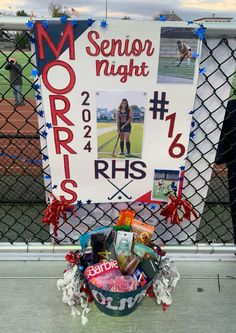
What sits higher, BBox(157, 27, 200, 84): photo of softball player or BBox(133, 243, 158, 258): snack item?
BBox(157, 27, 200, 84): photo of softball player

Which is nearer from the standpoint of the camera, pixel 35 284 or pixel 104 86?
pixel 104 86

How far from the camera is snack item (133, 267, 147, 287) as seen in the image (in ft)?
3.67

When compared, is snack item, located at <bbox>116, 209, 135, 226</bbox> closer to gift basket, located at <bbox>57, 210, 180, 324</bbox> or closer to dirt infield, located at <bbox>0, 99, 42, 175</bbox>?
gift basket, located at <bbox>57, 210, 180, 324</bbox>

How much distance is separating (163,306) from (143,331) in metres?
0.14

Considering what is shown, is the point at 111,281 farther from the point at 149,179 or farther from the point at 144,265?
the point at 149,179

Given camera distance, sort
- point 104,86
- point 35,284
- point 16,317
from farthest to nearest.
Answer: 1. point 35,284
2. point 16,317
3. point 104,86

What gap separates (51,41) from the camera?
98 cm

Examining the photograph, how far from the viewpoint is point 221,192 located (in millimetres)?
4254

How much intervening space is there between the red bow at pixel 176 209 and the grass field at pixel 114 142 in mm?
271

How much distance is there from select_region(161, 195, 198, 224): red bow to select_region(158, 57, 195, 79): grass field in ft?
1.72

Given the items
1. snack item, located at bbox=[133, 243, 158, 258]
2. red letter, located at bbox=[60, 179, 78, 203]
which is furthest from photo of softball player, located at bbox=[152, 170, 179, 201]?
red letter, located at bbox=[60, 179, 78, 203]

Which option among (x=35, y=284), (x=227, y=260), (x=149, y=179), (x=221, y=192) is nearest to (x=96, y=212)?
(x=149, y=179)

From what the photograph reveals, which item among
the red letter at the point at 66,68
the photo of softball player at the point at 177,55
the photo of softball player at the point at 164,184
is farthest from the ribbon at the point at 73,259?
the photo of softball player at the point at 177,55

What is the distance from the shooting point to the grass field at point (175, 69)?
101cm
